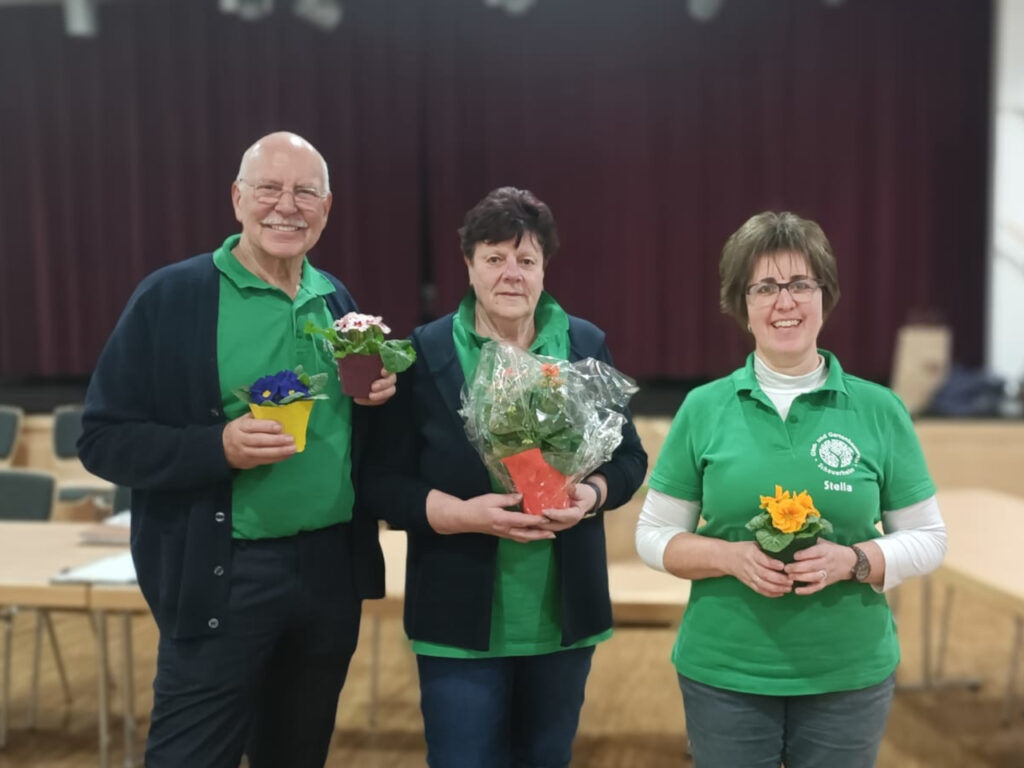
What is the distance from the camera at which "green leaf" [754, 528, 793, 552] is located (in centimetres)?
148

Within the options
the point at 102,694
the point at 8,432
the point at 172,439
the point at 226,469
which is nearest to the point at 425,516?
the point at 226,469

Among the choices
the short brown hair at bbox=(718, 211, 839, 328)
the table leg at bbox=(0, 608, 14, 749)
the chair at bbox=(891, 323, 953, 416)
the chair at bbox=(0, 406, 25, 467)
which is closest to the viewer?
the short brown hair at bbox=(718, 211, 839, 328)

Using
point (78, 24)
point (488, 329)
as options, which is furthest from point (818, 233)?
point (78, 24)

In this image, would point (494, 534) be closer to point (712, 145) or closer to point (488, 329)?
point (488, 329)

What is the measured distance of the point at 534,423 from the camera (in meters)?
1.66

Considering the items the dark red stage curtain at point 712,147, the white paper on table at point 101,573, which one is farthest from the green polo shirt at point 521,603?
the dark red stage curtain at point 712,147

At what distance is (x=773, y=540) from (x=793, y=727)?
36 centimetres

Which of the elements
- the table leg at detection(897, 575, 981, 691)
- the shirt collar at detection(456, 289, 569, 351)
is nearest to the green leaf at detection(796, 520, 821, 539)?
the shirt collar at detection(456, 289, 569, 351)

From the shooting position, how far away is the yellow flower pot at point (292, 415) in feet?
5.47

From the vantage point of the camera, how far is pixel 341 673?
1.90 m

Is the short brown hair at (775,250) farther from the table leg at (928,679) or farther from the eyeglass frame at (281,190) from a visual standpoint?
the table leg at (928,679)

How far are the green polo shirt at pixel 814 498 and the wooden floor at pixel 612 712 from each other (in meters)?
1.74

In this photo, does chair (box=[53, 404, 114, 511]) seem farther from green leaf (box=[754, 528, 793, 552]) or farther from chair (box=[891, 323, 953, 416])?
chair (box=[891, 323, 953, 416])

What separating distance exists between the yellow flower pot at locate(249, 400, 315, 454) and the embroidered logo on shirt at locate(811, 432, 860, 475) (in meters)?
0.85
